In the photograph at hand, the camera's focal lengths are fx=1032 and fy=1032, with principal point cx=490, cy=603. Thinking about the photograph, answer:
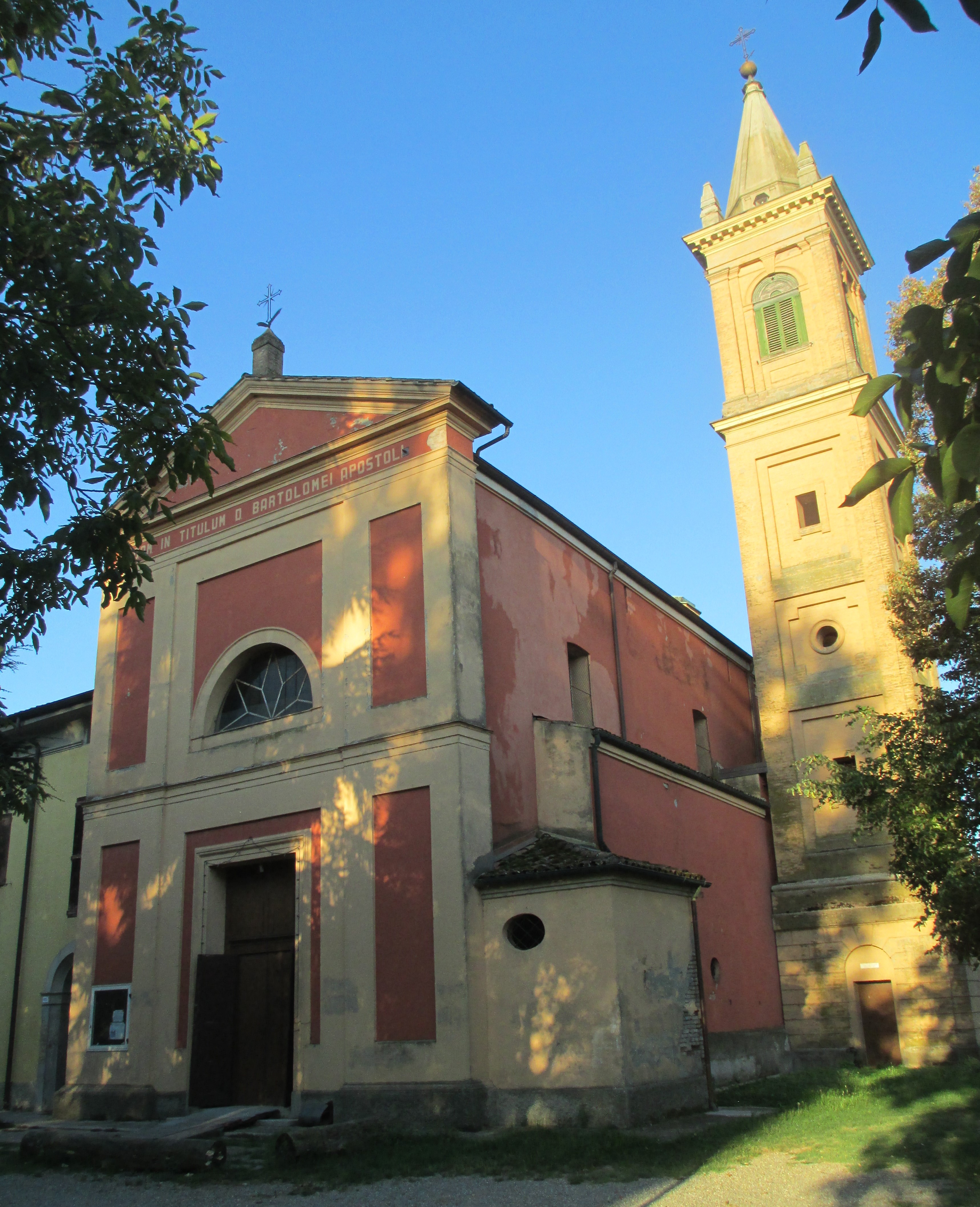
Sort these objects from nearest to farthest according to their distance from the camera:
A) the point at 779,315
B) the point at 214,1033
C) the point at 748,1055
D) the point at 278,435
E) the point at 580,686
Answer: the point at 214,1033 < the point at 278,435 < the point at 748,1055 < the point at 580,686 < the point at 779,315

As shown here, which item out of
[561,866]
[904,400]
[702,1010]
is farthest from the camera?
[702,1010]

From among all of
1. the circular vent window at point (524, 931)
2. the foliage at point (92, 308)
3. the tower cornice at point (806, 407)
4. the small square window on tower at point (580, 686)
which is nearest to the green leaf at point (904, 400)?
the foliage at point (92, 308)

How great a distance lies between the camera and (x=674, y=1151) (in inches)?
386

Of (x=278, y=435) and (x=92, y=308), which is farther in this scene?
(x=278, y=435)

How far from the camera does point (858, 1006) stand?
64.0 feet

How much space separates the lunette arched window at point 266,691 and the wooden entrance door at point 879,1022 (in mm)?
12081

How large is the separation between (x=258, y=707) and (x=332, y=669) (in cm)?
206

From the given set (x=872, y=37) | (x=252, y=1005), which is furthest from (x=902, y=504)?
(x=252, y=1005)

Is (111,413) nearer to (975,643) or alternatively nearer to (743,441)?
(975,643)

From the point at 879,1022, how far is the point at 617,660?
835 centimetres

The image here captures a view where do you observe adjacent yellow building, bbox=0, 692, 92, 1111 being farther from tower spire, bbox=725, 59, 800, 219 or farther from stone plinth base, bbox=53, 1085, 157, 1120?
tower spire, bbox=725, 59, 800, 219

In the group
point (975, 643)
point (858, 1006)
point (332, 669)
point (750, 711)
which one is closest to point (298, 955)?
point (332, 669)

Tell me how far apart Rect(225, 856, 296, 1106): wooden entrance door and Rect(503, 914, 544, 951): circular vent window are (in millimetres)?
3827

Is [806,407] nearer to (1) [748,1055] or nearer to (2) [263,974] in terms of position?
(1) [748,1055]
